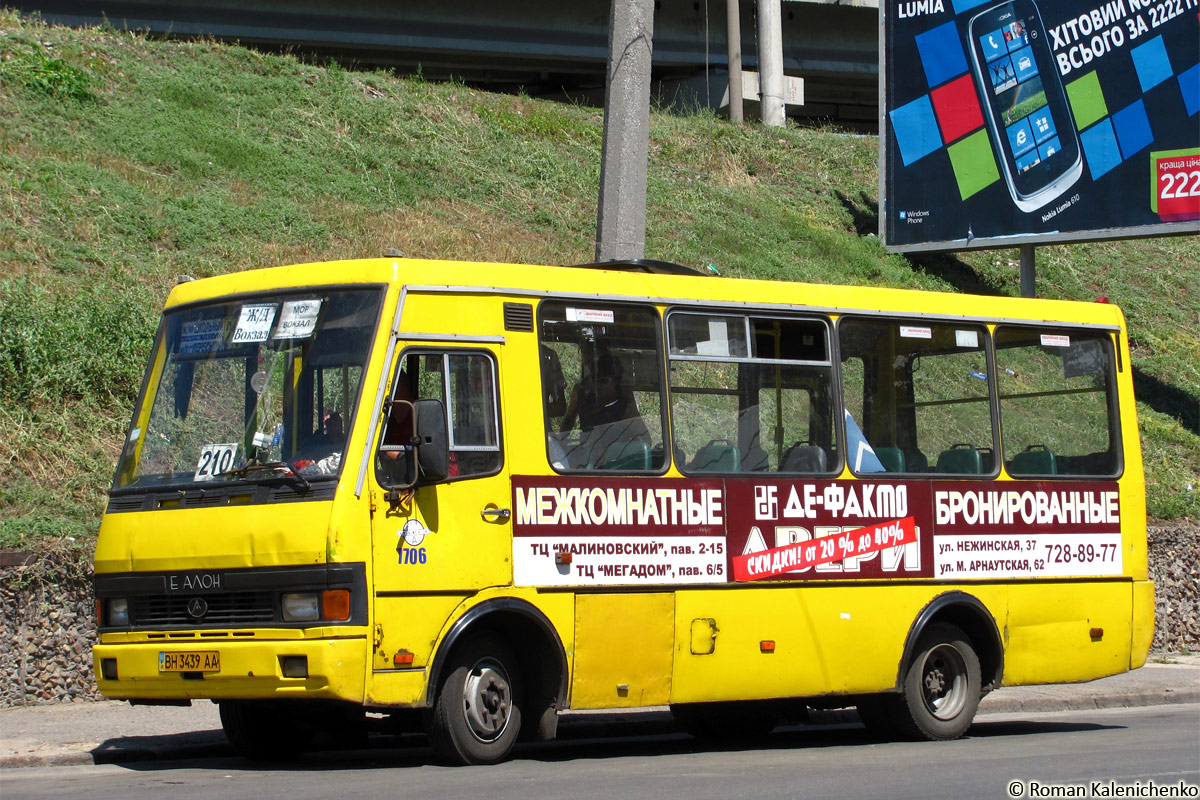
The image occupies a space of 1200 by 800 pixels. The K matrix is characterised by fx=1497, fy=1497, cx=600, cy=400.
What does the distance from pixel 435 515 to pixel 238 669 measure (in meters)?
1.40

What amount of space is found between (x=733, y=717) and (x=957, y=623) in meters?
1.88

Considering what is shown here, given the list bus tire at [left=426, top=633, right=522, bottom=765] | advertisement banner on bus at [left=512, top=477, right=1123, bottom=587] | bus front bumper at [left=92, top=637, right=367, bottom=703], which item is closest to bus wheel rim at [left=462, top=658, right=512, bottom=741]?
bus tire at [left=426, top=633, right=522, bottom=765]

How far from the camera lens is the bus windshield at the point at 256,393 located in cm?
863

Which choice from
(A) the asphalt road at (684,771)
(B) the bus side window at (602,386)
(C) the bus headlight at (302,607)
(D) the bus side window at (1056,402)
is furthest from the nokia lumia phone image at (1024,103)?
(C) the bus headlight at (302,607)

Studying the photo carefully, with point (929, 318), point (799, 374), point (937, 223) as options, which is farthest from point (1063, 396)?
point (937, 223)

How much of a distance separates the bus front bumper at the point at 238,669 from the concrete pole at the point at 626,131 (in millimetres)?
5165

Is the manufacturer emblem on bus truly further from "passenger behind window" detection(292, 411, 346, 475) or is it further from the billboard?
the billboard

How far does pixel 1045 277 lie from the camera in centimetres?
2919

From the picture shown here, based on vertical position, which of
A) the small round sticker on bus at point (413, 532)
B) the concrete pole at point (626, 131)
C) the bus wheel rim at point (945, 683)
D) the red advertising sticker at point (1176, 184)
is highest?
the red advertising sticker at point (1176, 184)

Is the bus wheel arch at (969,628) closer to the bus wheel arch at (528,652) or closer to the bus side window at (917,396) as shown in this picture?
the bus side window at (917,396)

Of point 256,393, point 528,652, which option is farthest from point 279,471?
point 528,652

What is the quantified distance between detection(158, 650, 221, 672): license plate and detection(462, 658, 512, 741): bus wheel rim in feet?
4.73

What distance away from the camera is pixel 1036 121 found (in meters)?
23.2

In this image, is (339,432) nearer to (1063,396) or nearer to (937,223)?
(1063,396)
